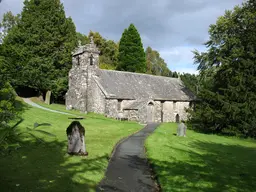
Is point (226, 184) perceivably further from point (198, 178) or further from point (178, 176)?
point (178, 176)

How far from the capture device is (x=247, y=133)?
24859 mm

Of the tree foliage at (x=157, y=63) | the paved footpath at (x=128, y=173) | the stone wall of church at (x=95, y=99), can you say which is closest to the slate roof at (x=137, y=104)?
the stone wall of church at (x=95, y=99)

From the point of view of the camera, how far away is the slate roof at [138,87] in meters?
34.2

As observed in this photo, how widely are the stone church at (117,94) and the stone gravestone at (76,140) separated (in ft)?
66.3

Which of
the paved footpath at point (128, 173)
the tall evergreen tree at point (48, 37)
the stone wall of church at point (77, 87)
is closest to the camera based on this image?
the paved footpath at point (128, 173)

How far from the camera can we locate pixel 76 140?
11.9 metres

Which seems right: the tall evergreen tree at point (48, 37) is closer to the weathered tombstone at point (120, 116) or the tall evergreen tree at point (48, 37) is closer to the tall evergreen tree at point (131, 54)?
the weathered tombstone at point (120, 116)

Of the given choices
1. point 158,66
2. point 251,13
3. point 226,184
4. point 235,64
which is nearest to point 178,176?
point 226,184

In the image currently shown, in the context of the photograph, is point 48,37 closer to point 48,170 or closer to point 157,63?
point 48,170

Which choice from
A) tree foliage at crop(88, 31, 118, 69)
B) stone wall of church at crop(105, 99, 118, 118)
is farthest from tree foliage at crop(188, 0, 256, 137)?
tree foliage at crop(88, 31, 118, 69)

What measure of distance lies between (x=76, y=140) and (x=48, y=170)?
2.67 m

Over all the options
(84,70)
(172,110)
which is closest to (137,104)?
(172,110)

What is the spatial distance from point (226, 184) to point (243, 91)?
1851 centimetres

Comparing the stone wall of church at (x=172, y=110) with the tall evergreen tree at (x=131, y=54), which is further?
the tall evergreen tree at (x=131, y=54)
